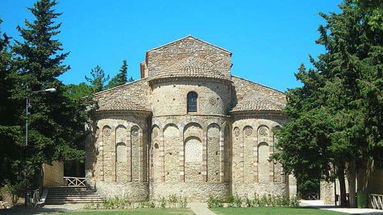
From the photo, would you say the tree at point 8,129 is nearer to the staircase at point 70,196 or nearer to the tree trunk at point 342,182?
the staircase at point 70,196

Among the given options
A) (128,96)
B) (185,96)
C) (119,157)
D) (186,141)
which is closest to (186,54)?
(185,96)

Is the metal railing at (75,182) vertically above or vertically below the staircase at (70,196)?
above

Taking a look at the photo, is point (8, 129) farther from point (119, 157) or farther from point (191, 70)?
point (191, 70)

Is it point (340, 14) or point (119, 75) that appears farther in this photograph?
point (119, 75)

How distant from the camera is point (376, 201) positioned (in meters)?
34.3

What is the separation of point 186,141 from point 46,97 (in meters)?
11.5

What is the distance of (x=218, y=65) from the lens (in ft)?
166

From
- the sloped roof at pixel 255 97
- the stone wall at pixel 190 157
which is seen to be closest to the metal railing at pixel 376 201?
the sloped roof at pixel 255 97

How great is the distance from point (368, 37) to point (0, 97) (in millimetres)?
19656

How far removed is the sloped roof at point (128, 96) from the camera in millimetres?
47975

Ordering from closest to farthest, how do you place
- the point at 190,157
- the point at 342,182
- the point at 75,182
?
the point at 342,182 < the point at 190,157 < the point at 75,182

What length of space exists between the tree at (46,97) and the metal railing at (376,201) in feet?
71.0

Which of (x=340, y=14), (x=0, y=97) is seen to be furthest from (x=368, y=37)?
(x=0, y=97)

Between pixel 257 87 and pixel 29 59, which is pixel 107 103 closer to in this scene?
pixel 29 59
